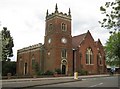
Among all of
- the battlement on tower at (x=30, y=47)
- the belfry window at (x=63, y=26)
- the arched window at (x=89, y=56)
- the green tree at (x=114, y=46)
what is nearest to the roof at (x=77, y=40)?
the arched window at (x=89, y=56)

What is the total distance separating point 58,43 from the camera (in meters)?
71.4

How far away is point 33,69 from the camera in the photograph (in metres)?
78.4

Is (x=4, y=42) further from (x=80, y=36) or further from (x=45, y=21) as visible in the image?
(x=80, y=36)

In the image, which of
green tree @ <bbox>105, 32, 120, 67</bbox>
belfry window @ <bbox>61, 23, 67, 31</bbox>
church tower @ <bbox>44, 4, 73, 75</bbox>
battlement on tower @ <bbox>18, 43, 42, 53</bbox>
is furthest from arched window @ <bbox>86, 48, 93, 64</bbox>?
battlement on tower @ <bbox>18, 43, 42, 53</bbox>

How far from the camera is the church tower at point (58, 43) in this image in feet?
232

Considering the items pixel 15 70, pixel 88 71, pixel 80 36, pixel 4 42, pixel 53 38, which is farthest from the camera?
pixel 15 70

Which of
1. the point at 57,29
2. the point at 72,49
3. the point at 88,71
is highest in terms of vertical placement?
the point at 57,29

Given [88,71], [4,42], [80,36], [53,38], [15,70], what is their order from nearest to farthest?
[4,42] < [53,38] < [88,71] < [80,36] < [15,70]

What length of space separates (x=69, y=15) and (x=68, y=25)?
277cm

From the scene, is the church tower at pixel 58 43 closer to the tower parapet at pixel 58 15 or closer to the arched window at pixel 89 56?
the tower parapet at pixel 58 15

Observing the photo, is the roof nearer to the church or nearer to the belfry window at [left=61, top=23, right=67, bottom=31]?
the church

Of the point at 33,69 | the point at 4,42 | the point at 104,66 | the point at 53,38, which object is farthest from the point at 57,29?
the point at 4,42

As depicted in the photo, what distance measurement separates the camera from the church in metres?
71.4

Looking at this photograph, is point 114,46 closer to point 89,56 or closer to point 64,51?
point 64,51
